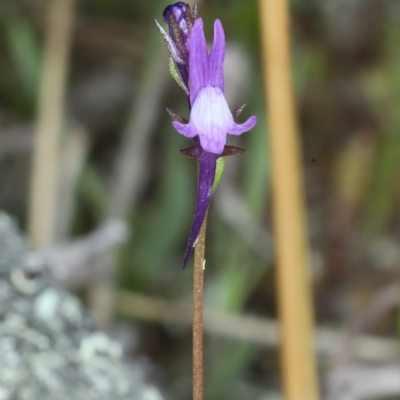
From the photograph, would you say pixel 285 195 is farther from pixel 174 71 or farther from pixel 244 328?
pixel 244 328

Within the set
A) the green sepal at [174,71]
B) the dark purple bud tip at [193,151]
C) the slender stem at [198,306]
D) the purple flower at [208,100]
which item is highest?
the green sepal at [174,71]

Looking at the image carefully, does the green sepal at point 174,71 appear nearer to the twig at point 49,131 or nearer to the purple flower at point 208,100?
the purple flower at point 208,100

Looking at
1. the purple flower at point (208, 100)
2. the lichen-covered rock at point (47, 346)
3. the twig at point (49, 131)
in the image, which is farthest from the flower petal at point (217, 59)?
the twig at point (49, 131)

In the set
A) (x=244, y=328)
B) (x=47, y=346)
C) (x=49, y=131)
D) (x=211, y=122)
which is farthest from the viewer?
(x=49, y=131)

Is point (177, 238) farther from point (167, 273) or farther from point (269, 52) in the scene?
point (269, 52)

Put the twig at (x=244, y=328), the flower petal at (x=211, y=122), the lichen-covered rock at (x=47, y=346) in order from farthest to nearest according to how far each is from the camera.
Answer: the twig at (x=244, y=328)
the lichen-covered rock at (x=47, y=346)
the flower petal at (x=211, y=122)

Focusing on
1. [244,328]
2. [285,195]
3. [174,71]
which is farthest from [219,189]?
[174,71]

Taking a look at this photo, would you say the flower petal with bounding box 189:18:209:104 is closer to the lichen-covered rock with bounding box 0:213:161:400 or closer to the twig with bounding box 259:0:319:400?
the twig with bounding box 259:0:319:400
